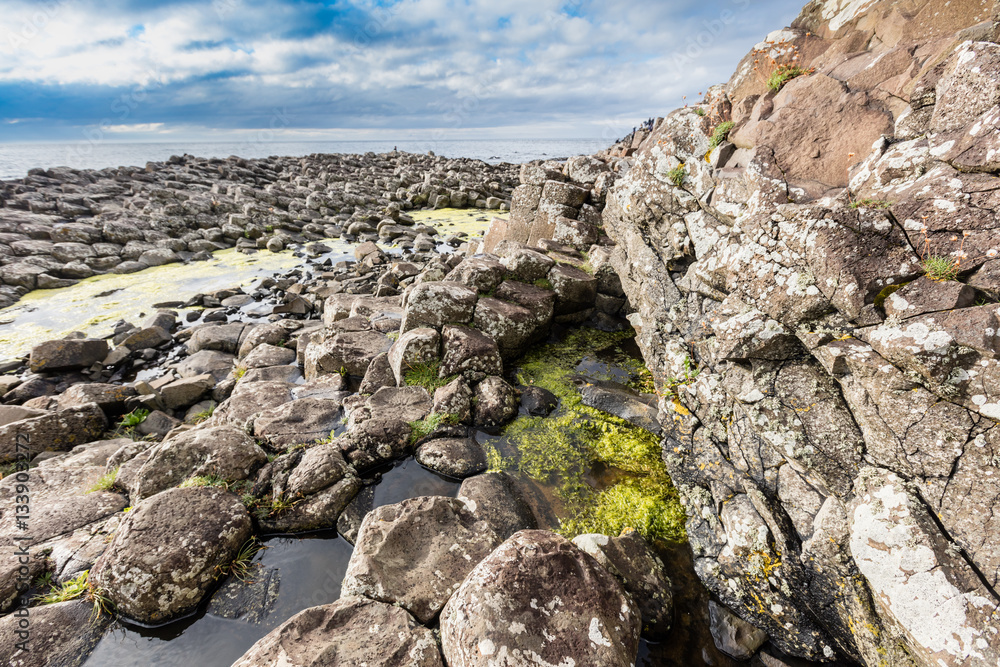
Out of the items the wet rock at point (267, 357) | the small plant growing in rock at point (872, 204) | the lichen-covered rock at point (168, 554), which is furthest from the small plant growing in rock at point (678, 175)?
the wet rock at point (267, 357)

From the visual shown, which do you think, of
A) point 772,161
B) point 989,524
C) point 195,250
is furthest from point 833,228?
point 195,250

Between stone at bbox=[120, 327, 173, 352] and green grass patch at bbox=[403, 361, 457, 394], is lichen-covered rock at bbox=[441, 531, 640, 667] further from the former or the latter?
stone at bbox=[120, 327, 173, 352]

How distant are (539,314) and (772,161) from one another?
6.12 m

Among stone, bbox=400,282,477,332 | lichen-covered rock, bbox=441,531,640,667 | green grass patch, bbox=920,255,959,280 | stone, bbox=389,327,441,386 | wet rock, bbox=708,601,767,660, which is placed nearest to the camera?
green grass patch, bbox=920,255,959,280

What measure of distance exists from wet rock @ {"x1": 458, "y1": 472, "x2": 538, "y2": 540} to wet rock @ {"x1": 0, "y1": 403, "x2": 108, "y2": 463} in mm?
9114

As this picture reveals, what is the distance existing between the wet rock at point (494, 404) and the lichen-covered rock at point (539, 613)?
3761 mm

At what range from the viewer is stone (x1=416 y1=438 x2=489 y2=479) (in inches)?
287

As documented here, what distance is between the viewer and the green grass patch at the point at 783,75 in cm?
648

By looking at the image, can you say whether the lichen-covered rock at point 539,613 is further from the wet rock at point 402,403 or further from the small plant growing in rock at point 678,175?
the small plant growing in rock at point 678,175

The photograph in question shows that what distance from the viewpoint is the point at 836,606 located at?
14.2 feet

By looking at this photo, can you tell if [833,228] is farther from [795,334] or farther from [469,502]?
[469,502]

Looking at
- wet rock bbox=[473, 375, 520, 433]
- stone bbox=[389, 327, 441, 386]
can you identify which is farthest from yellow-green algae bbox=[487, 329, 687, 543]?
stone bbox=[389, 327, 441, 386]

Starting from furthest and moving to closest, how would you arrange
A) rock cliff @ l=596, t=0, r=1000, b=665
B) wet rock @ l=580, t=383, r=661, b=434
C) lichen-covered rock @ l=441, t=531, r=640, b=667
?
wet rock @ l=580, t=383, r=661, b=434, lichen-covered rock @ l=441, t=531, r=640, b=667, rock cliff @ l=596, t=0, r=1000, b=665

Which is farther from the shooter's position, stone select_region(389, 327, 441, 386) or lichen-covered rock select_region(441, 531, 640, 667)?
stone select_region(389, 327, 441, 386)
